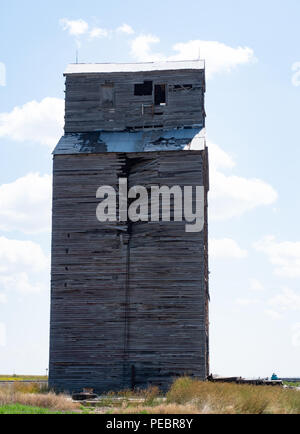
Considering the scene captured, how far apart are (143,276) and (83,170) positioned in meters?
5.60

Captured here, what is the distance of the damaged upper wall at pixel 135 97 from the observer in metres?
35.2

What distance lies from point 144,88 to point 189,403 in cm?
1762

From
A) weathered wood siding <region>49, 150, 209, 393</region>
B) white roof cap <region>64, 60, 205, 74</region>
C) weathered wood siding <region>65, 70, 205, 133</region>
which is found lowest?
weathered wood siding <region>49, 150, 209, 393</region>

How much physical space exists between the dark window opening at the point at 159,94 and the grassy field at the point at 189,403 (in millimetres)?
14880

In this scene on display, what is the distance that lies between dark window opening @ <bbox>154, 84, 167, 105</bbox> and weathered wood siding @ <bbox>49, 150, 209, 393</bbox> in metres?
3.56

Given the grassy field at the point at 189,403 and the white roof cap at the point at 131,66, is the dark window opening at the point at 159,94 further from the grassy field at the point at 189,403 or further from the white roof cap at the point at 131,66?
the grassy field at the point at 189,403

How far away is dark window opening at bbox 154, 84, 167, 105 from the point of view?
3600cm

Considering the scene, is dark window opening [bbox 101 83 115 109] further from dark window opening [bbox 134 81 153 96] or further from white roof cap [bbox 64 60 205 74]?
dark window opening [bbox 134 81 153 96]

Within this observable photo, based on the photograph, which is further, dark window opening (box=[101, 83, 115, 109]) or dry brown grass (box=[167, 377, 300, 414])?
dark window opening (box=[101, 83, 115, 109])

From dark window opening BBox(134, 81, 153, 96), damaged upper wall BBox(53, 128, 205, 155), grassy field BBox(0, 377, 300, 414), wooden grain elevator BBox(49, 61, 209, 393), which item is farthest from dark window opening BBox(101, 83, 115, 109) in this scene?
grassy field BBox(0, 377, 300, 414)

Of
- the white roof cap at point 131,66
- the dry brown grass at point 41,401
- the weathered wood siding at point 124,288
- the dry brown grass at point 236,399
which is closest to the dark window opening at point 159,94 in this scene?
the white roof cap at point 131,66

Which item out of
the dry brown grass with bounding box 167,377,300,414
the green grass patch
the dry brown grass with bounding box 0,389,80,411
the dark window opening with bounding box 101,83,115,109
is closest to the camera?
the green grass patch

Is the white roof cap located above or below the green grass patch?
above
